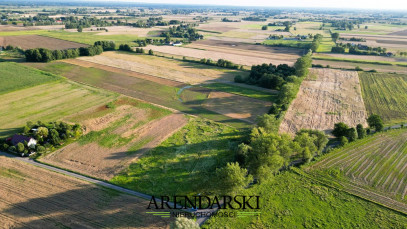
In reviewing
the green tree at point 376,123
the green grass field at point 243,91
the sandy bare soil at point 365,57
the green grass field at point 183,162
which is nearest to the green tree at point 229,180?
the green grass field at point 183,162

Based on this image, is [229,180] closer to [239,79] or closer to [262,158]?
[262,158]

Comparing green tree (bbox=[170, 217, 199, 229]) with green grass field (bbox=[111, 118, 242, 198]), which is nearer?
green tree (bbox=[170, 217, 199, 229])

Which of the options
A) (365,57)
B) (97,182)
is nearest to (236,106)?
(97,182)

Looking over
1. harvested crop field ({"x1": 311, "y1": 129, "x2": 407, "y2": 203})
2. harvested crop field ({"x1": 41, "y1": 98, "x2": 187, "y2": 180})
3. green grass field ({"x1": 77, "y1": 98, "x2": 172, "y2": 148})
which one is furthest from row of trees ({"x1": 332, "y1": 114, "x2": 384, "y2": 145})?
green grass field ({"x1": 77, "y1": 98, "x2": 172, "y2": 148})

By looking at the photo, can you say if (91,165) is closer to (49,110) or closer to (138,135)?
(138,135)

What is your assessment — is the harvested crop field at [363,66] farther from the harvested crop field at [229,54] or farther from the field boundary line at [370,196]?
the field boundary line at [370,196]

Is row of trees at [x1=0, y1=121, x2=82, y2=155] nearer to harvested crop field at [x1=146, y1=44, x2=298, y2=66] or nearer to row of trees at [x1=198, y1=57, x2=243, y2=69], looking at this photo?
row of trees at [x1=198, y1=57, x2=243, y2=69]

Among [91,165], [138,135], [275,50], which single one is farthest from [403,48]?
[91,165]
